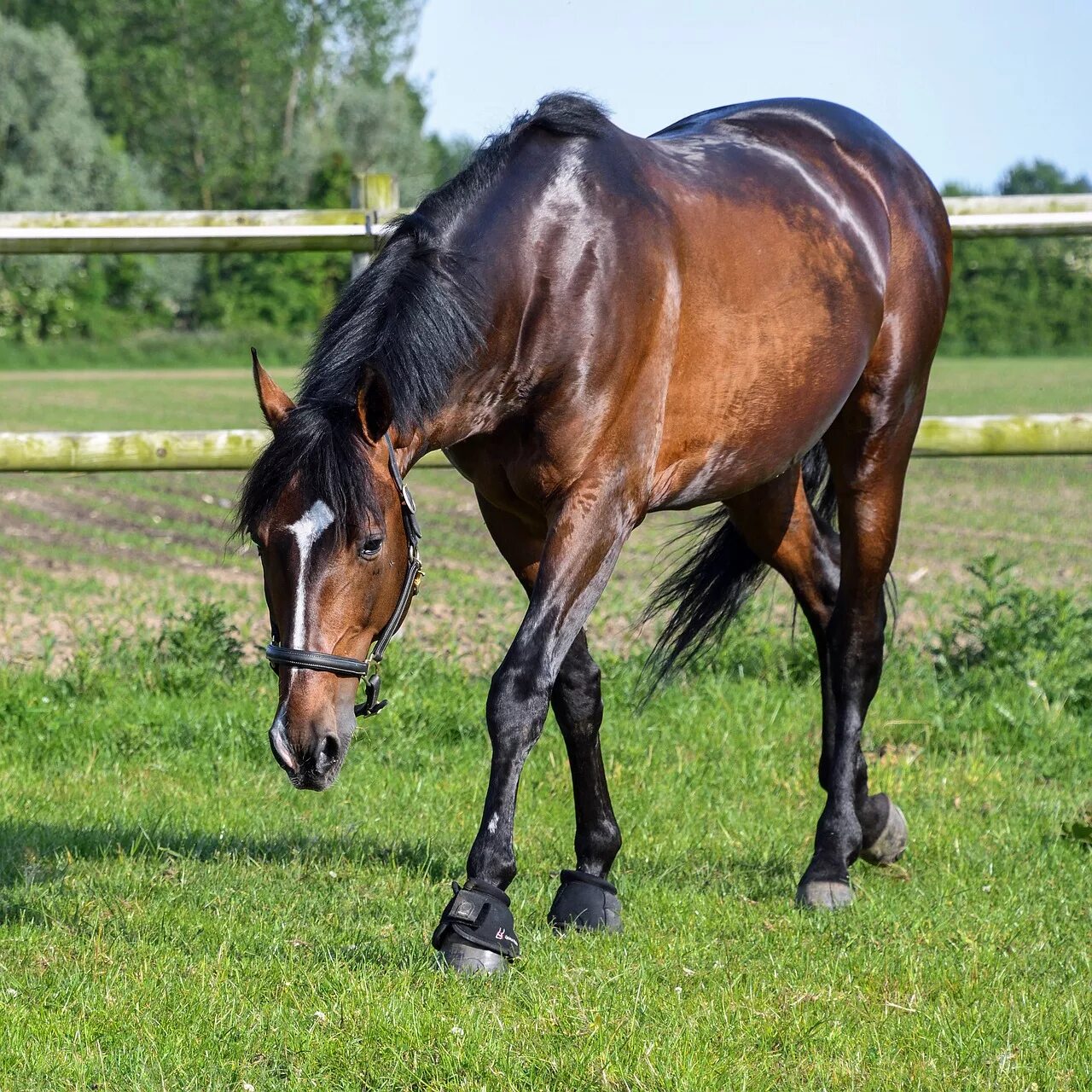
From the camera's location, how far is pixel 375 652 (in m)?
2.79

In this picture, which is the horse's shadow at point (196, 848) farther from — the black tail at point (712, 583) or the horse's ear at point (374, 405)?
the horse's ear at point (374, 405)

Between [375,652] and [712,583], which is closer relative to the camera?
[375,652]

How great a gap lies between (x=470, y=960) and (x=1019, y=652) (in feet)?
11.5

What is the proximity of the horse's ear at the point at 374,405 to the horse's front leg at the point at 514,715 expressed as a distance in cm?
53

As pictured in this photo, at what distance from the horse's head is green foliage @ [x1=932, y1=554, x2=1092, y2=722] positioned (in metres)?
3.43

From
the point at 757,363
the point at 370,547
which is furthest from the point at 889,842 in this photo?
the point at 370,547

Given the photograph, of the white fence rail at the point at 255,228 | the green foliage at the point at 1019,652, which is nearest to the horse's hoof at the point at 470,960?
the green foliage at the point at 1019,652

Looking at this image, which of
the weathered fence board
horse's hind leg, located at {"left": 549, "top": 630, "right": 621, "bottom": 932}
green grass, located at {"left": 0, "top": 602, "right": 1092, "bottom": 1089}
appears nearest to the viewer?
green grass, located at {"left": 0, "top": 602, "right": 1092, "bottom": 1089}

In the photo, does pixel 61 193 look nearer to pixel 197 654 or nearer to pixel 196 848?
pixel 197 654

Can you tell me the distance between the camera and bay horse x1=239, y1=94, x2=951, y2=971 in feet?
8.94

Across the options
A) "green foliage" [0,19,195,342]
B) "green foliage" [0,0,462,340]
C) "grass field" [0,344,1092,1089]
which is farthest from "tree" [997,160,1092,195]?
"grass field" [0,344,1092,1089]

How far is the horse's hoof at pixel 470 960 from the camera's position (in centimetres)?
298

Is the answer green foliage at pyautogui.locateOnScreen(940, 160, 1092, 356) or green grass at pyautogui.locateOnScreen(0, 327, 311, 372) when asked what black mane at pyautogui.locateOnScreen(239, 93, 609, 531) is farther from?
green foliage at pyautogui.locateOnScreen(940, 160, 1092, 356)

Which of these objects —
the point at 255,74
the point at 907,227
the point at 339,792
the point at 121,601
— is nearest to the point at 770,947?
the point at 339,792
